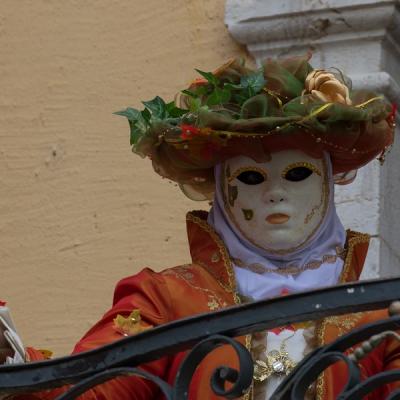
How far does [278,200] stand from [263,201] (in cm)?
3

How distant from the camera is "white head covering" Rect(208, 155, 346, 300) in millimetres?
5105

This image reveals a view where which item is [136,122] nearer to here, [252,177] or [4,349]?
[252,177]

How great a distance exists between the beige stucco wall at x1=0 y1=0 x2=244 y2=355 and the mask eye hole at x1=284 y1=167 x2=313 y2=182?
1036 millimetres

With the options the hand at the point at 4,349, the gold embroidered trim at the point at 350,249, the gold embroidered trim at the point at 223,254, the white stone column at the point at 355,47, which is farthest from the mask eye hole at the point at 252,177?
the white stone column at the point at 355,47

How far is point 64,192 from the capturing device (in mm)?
6352

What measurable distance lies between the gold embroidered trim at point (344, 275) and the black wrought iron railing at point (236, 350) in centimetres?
55

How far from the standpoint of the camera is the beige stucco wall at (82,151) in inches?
245

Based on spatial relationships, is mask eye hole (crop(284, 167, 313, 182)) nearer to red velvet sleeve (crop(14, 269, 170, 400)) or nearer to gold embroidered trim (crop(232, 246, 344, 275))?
gold embroidered trim (crop(232, 246, 344, 275))

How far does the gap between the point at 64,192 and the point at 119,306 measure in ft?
4.29

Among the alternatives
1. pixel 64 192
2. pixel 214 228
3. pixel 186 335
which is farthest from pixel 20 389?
pixel 64 192

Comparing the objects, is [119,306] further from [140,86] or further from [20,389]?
[140,86]

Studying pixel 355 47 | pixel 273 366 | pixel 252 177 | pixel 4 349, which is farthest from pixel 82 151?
pixel 4 349

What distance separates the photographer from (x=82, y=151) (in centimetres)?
638

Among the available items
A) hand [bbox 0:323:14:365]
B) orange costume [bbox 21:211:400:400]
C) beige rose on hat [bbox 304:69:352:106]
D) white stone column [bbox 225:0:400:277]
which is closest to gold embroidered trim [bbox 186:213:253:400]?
orange costume [bbox 21:211:400:400]
